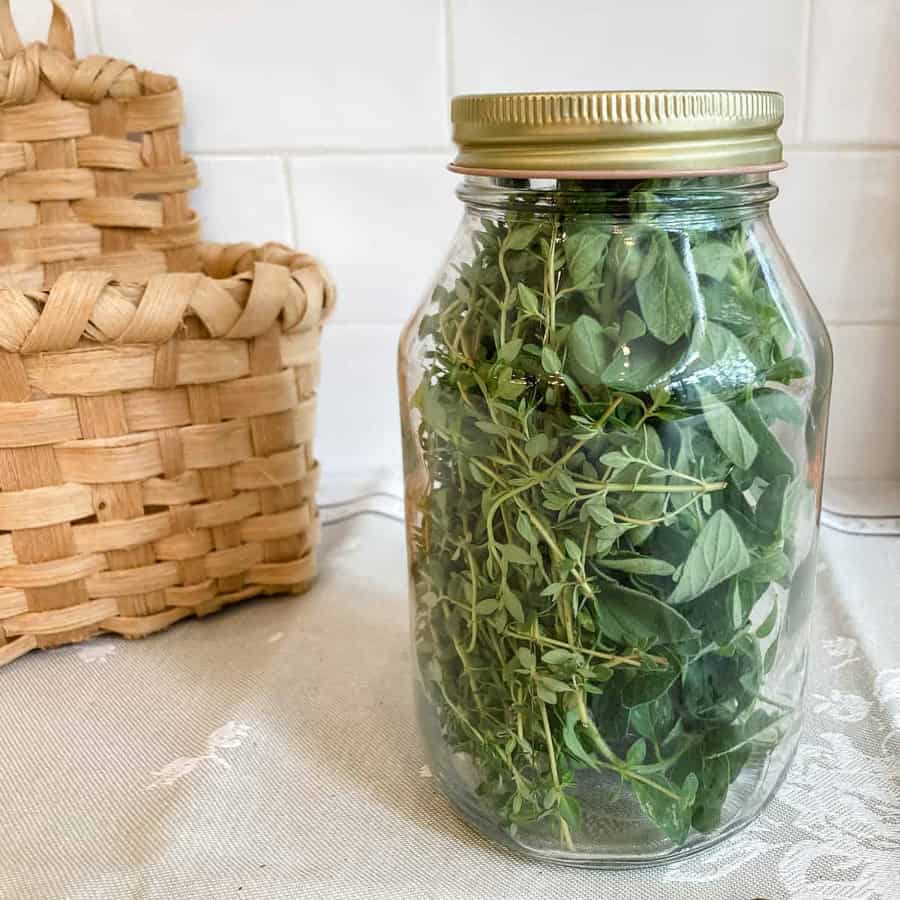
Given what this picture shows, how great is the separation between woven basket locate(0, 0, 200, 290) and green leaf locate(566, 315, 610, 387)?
48cm

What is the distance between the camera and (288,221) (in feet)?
2.58

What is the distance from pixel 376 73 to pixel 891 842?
0.60m

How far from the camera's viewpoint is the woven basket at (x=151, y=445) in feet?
1.77

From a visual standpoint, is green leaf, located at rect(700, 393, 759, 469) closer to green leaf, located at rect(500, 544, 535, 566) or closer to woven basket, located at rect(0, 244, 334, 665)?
green leaf, located at rect(500, 544, 535, 566)

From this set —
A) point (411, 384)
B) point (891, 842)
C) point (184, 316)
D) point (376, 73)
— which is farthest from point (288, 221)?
point (891, 842)

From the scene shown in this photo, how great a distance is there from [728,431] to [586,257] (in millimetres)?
83

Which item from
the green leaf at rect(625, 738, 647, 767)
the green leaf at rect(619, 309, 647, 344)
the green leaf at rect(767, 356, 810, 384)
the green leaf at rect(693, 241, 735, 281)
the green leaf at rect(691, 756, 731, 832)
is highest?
the green leaf at rect(693, 241, 735, 281)

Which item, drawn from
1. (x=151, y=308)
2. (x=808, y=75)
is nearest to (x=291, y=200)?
(x=151, y=308)

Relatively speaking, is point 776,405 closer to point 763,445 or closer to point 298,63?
point 763,445

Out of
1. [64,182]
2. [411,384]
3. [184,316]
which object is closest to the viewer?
[411,384]

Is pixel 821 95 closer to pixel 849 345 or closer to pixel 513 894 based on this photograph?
pixel 849 345

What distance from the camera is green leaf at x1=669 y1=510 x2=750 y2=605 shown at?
1.19 ft

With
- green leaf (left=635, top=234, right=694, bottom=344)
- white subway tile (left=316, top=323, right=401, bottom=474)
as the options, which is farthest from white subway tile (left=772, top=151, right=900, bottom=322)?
green leaf (left=635, top=234, right=694, bottom=344)

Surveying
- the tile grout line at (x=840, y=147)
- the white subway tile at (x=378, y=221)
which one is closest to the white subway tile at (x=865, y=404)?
the tile grout line at (x=840, y=147)
